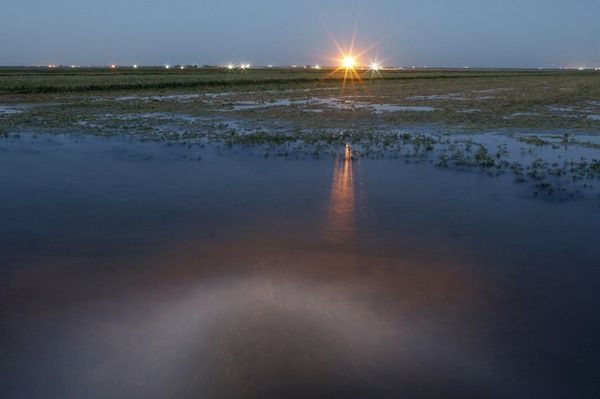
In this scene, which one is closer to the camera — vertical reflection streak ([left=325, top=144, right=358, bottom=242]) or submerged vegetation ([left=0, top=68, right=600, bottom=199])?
vertical reflection streak ([left=325, top=144, right=358, bottom=242])

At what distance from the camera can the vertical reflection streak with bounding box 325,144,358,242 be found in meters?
10.3

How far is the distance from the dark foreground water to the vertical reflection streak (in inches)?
3.0

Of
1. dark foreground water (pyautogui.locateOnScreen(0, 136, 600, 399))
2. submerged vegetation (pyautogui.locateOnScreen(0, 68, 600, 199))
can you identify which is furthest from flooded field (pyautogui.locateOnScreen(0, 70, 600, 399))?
submerged vegetation (pyautogui.locateOnScreen(0, 68, 600, 199))

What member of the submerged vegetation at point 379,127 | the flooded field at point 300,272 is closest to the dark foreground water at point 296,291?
the flooded field at point 300,272

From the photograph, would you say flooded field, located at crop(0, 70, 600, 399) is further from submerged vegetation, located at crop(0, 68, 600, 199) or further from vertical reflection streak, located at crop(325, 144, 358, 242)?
submerged vegetation, located at crop(0, 68, 600, 199)

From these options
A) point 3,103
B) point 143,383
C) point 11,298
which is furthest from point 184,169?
point 3,103

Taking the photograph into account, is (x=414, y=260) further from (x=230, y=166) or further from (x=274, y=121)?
(x=274, y=121)

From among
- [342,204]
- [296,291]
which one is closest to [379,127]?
[342,204]

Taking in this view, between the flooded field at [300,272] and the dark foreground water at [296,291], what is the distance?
1.3 inches

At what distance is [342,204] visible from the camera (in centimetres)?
1223

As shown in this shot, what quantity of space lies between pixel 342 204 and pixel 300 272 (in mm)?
4257

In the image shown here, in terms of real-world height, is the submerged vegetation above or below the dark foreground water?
above

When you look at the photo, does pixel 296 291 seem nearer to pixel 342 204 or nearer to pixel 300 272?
pixel 300 272

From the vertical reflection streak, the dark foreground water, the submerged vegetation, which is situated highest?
the submerged vegetation
